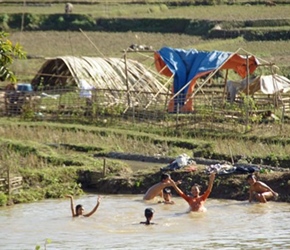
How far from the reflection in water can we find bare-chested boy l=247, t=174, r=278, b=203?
124 millimetres

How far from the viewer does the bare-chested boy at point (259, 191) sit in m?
16.2

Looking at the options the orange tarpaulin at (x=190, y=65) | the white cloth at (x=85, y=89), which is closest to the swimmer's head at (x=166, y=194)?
the orange tarpaulin at (x=190, y=65)

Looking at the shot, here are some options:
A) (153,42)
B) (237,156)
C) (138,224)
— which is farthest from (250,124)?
(153,42)

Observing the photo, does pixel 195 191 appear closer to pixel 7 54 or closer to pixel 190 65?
pixel 7 54

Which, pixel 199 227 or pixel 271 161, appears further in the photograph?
pixel 271 161

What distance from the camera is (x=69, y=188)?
17.3m

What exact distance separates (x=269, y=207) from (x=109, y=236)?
311cm

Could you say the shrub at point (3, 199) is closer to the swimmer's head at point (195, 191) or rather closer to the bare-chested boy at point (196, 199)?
the bare-chested boy at point (196, 199)

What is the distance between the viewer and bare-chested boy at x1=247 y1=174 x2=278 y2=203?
1619 centimetres

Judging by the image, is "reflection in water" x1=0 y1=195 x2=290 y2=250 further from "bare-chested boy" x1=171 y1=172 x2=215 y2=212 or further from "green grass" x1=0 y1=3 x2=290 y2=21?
"green grass" x1=0 y1=3 x2=290 y2=21

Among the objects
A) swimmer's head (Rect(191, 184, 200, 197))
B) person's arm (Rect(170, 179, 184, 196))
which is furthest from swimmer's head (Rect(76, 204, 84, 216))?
swimmer's head (Rect(191, 184, 200, 197))

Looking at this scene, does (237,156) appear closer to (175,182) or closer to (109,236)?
(175,182)

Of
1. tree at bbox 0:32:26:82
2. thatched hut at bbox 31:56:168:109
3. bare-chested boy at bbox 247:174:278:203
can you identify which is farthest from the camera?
Result: thatched hut at bbox 31:56:168:109

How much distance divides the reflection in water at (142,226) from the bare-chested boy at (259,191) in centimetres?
12
